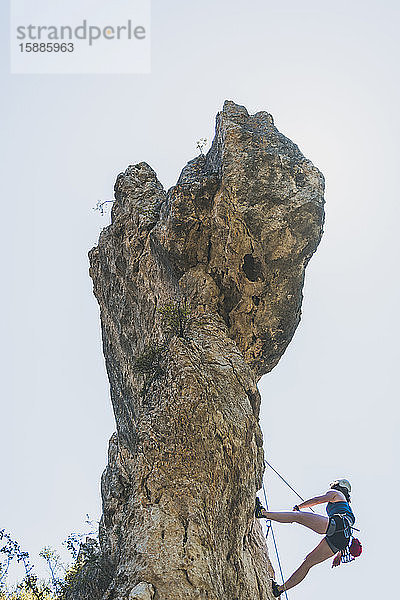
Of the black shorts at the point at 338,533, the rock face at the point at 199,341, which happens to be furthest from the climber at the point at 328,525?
the rock face at the point at 199,341

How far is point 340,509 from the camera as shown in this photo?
454 inches

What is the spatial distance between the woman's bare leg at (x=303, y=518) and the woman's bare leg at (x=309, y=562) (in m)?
0.40

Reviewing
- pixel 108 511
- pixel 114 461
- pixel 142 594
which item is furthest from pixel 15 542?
pixel 142 594

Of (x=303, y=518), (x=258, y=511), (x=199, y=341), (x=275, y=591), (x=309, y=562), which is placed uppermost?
(x=199, y=341)

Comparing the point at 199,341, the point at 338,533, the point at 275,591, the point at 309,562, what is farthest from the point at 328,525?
the point at 199,341

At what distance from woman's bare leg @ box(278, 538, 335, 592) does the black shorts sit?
13 cm

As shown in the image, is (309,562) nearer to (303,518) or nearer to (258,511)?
(303,518)

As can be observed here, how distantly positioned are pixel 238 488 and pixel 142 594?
128 inches

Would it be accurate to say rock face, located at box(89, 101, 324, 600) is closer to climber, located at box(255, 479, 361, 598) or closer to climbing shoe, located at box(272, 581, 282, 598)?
climbing shoe, located at box(272, 581, 282, 598)

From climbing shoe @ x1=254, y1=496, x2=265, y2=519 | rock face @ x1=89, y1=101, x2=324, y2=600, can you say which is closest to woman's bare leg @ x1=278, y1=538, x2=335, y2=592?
rock face @ x1=89, y1=101, x2=324, y2=600

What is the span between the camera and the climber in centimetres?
1107

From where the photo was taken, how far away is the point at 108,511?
16156 millimetres

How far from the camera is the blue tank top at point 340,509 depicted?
11500mm

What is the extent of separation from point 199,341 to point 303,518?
428 centimetres
